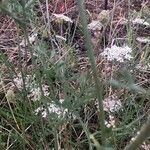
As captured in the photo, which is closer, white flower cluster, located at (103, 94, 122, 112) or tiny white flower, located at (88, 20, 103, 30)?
white flower cluster, located at (103, 94, 122, 112)

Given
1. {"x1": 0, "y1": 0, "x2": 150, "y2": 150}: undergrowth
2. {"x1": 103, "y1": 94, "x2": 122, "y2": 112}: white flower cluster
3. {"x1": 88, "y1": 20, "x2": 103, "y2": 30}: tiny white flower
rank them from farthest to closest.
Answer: {"x1": 88, "y1": 20, "x2": 103, "y2": 30}: tiny white flower, {"x1": 103, "y1": 94, "x2": 122, "y2": 112}: white flower cluster, {"x1": 0, "y1": 0, "x2": 150, "y2": 150}: undergrowth

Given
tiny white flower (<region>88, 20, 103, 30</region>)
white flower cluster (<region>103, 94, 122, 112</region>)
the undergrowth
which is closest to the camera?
the undergrowth

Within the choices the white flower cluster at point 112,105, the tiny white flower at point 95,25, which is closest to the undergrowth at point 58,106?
the white flower cluster at point 112,105

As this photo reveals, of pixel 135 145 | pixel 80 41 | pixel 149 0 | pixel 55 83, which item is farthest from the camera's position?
pixel 149 0

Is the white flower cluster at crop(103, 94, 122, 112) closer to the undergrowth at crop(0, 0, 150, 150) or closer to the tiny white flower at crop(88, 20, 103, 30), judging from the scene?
the undergrowth at crop(0, 0, 150, 150)

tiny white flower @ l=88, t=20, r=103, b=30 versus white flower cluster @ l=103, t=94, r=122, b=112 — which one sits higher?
tiny white flower @ l=88, t=20, r=103, b=30

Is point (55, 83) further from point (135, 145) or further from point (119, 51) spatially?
point (135, 145)

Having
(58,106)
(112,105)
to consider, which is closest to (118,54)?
(112,105)

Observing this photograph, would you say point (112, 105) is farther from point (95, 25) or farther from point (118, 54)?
point (95, 25)

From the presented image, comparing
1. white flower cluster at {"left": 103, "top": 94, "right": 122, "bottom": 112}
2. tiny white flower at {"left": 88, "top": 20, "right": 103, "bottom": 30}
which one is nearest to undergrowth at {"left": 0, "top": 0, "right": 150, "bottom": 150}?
white flower cluster at {"left": 103, "top": 94, "right": 122, "bottom": 112}

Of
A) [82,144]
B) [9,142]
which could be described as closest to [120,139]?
[82,144]

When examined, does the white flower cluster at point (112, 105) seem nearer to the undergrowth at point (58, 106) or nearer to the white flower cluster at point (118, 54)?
the undergrowth at point (58, 106)
